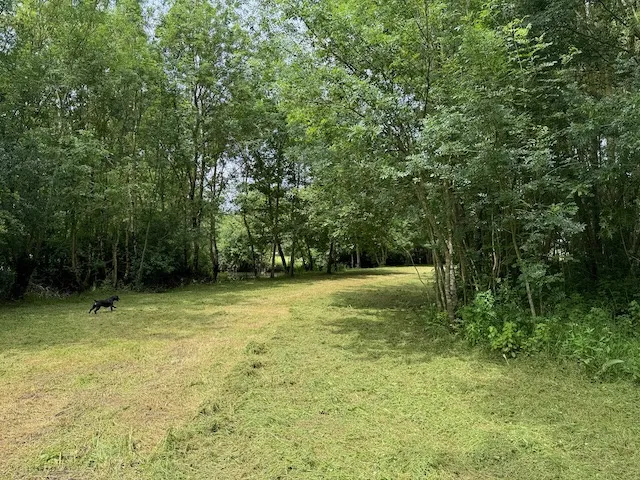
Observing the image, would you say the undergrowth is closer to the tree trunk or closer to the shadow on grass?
the shadow on grass

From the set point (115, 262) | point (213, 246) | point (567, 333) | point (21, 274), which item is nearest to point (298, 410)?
point (567, 333)

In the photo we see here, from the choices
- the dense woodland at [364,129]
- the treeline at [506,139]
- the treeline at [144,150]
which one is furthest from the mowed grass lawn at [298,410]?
the treeline at [144,150]

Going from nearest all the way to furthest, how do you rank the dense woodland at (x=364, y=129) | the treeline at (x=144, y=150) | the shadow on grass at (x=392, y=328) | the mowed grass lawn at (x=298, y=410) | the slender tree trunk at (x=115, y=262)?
the mowed grass lawn at (x=298, y=410)
the dense woodland at (x=364, y=129)
the shadow on grass at (x=392, y=328)
the treeline at (x=144, y=150)
the slender tree trunk at (x=115, y=262)

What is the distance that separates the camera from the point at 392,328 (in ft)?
20.0

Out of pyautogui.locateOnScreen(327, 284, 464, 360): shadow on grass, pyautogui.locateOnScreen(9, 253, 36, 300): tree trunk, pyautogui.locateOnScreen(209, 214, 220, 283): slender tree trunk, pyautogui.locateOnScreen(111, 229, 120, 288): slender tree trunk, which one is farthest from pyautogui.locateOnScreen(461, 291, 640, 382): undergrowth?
pyautogui.locateOnScreen(209, 214, 220, 283): slender tree trunk

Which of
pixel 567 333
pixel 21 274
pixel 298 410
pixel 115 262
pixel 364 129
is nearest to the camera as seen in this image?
pixel 298 410

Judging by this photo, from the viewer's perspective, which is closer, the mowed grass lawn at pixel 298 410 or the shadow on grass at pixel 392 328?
the mowed grass lawn at pixel 298 410

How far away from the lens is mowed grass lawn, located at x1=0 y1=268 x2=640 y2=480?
7.31 ft

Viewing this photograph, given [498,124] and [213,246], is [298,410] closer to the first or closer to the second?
[498,124]

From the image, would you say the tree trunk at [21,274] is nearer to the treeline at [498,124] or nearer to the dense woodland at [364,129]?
the dense woodland at [364,129]

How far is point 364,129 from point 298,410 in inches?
122

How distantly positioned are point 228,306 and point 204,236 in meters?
5.36

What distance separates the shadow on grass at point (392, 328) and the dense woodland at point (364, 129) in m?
0.49

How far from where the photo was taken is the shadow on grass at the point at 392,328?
479cm
